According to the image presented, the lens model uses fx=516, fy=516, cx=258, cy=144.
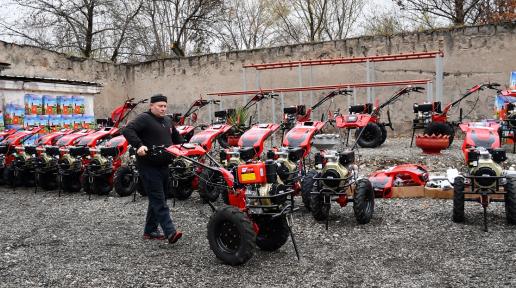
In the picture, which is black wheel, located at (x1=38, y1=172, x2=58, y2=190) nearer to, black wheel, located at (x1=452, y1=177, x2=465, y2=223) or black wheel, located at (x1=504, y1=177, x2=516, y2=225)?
black wheel, located at (x1=452, y1=177, x2=465, y2=223)

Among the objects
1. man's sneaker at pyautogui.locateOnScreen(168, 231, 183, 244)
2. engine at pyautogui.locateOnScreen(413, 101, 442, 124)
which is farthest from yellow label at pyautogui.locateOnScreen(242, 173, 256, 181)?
engine at pyautogui.locateOnScreen(413, 101, 442, 124)

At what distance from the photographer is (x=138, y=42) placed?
961 inches

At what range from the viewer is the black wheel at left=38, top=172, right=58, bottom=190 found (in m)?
8.86

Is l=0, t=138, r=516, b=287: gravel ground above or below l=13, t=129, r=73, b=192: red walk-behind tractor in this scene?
below

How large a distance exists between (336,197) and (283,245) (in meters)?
1.11

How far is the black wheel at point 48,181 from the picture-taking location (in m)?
8.86

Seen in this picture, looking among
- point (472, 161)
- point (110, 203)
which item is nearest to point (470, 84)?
point (472, 161)

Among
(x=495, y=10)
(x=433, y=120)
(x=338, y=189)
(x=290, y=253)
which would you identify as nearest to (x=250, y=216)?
(x=290, y=253)

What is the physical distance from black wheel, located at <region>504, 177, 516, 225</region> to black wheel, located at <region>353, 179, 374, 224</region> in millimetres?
1382

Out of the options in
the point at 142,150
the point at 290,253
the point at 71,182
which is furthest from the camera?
the point at 71,182

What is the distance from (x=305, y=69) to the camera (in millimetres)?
14508

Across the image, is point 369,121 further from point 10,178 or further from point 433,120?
point 10,178

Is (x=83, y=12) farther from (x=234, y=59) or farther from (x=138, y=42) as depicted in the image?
(x=234, y=59)

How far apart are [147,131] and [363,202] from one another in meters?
2.43
